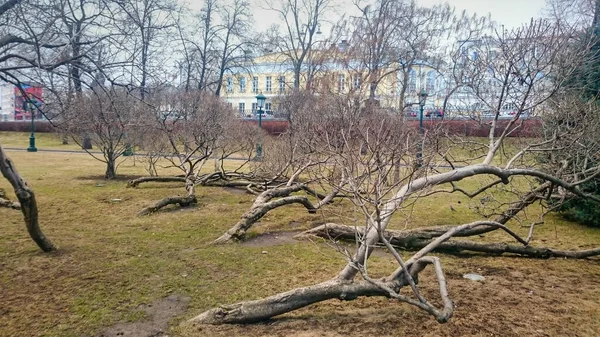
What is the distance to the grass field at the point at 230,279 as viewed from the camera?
3680 millimetres

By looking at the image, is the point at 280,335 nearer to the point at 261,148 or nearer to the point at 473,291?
the point at 473,291

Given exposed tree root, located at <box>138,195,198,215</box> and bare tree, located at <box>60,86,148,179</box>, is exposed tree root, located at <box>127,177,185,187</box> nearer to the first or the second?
bare tree, located at <box>60,86,148,179</box>

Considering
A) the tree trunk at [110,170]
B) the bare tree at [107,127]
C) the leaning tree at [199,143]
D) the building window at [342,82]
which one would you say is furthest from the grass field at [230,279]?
the building window at [342,82]

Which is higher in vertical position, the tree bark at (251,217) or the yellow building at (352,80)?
the yellow building at (352,80)

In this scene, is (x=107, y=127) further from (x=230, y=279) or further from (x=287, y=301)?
(x=287, y=301)

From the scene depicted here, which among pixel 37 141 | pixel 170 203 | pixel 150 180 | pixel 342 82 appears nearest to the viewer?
pixel 170 203

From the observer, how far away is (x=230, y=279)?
4.88 m

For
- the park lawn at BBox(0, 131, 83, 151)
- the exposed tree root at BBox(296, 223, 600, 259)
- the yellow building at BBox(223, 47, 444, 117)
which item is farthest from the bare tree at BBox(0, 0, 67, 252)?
the park lawn at BBox(0, 131, 83, 151)

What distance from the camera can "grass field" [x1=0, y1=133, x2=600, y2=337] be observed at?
12.1 ft

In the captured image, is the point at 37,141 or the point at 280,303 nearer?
the point at 280,303

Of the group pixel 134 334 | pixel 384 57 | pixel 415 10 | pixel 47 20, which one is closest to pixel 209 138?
pixel 47 20

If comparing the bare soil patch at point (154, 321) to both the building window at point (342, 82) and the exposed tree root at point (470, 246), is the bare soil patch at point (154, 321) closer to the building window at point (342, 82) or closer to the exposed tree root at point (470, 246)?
the exposed tree root at point (470, 246)

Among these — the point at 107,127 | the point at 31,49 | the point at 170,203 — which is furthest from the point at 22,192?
the point at 107,127

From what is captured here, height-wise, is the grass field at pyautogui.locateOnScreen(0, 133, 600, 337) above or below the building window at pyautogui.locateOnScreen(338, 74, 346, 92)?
below
